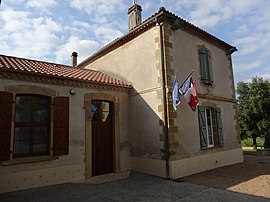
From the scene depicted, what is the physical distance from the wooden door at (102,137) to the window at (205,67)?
411 centimetres

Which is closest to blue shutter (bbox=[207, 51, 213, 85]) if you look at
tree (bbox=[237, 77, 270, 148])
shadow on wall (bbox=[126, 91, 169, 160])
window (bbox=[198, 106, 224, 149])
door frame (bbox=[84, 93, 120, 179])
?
window (bbox=[198, 106, 224, 149])

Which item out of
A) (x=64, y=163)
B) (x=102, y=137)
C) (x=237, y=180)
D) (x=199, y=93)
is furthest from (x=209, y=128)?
(x=64, y=163)

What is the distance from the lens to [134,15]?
398 inches

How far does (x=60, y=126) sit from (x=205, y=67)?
635cm

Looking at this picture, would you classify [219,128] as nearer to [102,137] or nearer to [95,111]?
[102,137]

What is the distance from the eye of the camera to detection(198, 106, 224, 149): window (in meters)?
8.47

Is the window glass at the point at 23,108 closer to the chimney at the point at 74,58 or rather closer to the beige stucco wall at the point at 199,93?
the beige stucco wall at the point at 199,93

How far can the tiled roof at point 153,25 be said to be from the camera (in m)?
7.62

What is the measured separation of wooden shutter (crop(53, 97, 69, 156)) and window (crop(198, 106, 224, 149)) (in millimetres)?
5025

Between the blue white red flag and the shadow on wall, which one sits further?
the shadow on wall

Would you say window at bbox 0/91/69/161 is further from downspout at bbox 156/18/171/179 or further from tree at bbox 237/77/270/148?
tree at bbox 237/77/270/148

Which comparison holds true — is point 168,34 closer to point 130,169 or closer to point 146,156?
point 146,156

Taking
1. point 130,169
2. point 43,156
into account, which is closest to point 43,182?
point 43,156

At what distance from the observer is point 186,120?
25.3 feet
